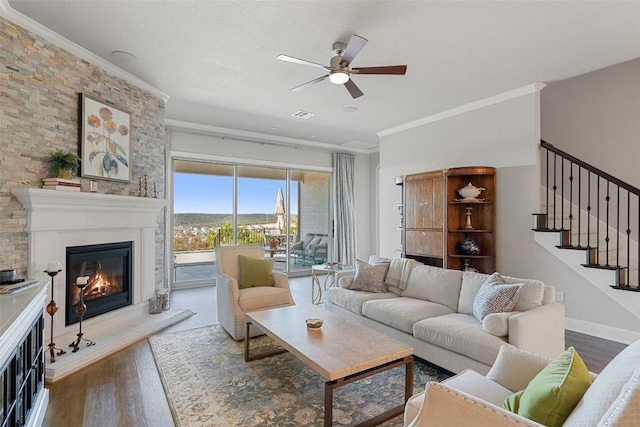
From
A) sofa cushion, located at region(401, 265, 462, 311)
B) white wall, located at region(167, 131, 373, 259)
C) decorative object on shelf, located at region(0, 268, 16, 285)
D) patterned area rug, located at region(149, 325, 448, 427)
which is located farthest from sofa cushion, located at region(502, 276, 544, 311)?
white wall, located at region(167, 131, 373, 259)

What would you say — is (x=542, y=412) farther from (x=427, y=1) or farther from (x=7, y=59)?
(x=7, y=59)

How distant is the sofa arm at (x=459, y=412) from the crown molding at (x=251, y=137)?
5979 millimetres

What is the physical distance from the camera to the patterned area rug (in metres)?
2.15

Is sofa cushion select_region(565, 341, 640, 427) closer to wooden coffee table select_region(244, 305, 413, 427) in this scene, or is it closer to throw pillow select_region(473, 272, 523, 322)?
wooden coffee table select_region(244, 305, 413, 427)

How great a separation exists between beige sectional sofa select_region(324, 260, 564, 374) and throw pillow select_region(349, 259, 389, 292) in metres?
0.08

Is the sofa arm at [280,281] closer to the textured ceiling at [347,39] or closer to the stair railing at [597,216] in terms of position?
the textured ceiling at [347,39]

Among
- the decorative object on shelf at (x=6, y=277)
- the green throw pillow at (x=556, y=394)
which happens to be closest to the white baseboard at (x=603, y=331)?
the green throw pillow at (x=556, y=394)

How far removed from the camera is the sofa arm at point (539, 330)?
2.38 meters

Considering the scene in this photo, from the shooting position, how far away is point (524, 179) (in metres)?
4.29

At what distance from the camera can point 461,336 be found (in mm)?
2521

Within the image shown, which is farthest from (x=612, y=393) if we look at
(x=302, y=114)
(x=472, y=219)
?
(x=302, y=114)

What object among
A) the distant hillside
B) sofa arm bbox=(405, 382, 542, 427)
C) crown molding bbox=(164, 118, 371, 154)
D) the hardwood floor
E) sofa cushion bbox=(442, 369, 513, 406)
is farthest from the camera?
the distant hillside

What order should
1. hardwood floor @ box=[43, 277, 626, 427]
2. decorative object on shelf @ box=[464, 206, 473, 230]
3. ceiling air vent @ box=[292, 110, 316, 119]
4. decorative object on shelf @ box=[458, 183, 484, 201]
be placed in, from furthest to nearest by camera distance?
1. ceiling air vent @ box=[292, 110, 316, 119]
2. decorative object on shelf @ box=[464, 206, 473, 230]
3. decorative object on shelf @ box=[458, 183, 484, 201]
4. hardwood floor @ box=[43, 277, 626, 427]

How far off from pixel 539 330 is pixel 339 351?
154 cm
